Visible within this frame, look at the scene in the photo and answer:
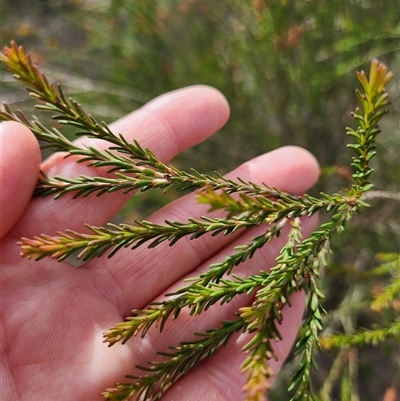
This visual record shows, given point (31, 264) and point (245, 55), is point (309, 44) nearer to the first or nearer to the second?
point (245, 55)

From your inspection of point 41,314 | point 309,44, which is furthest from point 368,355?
point 41,314

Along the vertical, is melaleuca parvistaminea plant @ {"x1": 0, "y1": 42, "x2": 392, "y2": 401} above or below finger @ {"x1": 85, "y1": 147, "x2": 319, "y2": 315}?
above

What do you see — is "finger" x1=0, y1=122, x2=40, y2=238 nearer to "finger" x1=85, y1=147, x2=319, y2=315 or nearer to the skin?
the skin

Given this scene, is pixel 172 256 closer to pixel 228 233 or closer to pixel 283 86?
pixel 228 233

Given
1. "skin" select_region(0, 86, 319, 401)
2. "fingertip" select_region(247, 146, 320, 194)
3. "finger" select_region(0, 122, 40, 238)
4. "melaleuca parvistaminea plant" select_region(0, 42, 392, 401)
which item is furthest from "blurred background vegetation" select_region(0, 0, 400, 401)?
"finger" select_region(0, 122, 40, 238)

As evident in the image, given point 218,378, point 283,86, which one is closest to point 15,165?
point 218,378

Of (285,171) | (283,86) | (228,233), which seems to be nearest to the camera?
(228,233)

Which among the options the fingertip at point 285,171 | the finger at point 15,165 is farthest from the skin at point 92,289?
the fingertip at point 285,171
